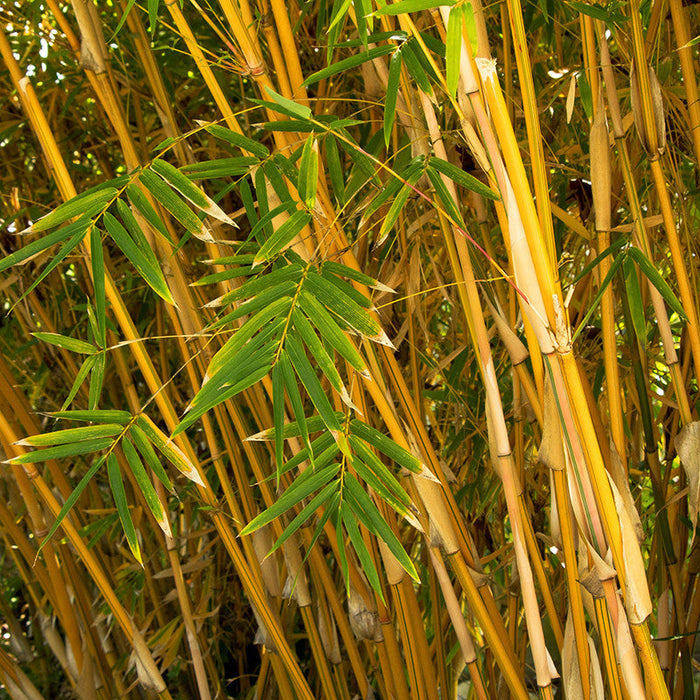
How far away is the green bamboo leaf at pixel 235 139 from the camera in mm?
611

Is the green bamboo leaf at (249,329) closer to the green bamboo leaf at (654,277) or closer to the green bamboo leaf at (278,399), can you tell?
the green bamboo leaf at (278,399)

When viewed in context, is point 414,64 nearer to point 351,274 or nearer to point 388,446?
point 351,274

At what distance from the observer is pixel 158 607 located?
135cm

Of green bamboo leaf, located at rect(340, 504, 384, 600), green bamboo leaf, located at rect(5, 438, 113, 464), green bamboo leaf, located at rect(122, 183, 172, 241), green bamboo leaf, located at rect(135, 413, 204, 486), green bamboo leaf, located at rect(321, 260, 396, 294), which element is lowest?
green bamboo leaf, located at rect(340, 504, 384, 600)

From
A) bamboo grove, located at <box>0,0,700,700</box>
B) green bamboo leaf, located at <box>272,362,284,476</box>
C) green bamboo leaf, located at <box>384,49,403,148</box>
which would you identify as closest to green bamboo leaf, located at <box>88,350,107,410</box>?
bamboo grove, located at <box>0,0,700,700</box>

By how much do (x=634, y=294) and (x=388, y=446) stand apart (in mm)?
306

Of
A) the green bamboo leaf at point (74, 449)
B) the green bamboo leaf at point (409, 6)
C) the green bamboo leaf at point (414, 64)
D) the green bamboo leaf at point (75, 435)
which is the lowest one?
the green bamboo leaf at point (74, 449)

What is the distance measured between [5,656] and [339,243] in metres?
0.79

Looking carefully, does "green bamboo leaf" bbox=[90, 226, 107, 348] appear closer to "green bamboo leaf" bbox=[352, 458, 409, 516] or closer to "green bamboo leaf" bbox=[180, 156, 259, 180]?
"green bamboo leaf" bbox=[180, 156, 259, 180]

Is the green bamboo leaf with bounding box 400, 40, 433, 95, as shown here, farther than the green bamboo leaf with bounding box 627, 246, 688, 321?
No

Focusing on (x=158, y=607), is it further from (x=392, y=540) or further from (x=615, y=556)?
(x=615, y=556)

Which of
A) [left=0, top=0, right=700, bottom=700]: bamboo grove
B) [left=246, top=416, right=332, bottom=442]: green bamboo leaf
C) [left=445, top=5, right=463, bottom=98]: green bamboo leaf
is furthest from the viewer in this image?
[left=246, top=416, right=332, bottom=442]: green bamboo leaf

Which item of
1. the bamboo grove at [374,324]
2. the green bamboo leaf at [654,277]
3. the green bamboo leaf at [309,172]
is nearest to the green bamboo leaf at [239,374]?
the bamboo grove at [374,324]

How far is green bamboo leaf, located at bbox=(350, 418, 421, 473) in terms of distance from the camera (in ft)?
2.02
